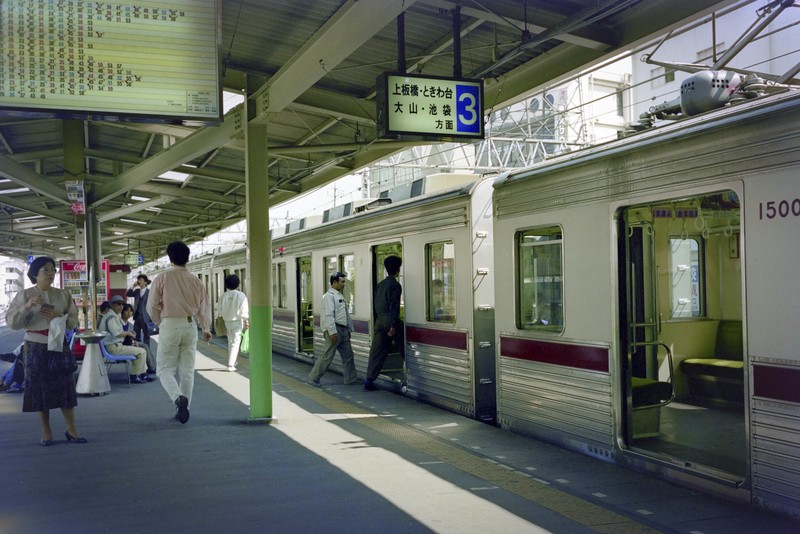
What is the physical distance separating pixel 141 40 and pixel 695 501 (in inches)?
193

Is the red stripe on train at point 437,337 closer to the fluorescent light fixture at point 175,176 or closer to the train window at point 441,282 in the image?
the train window at point 441,282

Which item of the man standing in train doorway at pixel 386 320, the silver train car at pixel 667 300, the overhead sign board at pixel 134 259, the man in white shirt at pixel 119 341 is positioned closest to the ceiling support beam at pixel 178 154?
the man in white shirt at pixel 119 341

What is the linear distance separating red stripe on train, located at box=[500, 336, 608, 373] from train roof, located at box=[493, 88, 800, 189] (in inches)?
55.7

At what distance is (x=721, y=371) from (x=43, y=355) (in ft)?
20.2

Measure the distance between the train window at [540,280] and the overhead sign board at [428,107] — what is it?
105cm

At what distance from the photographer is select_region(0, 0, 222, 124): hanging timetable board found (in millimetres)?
5273

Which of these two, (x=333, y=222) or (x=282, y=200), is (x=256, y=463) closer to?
(x=333, y=222)

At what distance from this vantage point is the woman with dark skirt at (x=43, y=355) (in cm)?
634

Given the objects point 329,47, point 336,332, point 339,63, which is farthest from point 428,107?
point 336,332

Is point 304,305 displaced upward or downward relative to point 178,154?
downward

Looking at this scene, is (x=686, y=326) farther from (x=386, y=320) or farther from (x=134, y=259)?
(x=134, y=259)

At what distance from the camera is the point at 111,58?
541cm


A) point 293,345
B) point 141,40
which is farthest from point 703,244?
point 293,345

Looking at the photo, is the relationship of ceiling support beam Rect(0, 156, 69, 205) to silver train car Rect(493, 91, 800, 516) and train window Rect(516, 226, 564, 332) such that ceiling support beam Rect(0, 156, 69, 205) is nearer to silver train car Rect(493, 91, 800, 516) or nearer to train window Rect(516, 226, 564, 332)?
silver train car Rect(493, 91, 800, 516)
